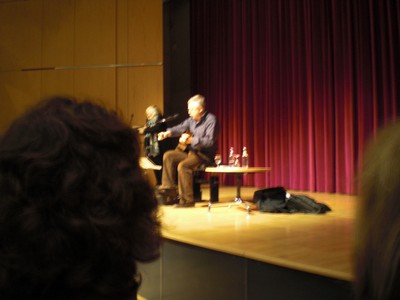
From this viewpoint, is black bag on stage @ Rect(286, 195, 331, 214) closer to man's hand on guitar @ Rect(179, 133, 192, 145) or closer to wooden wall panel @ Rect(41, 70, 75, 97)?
man's hand on guitar @ Rect(179, 133, 192, 145)

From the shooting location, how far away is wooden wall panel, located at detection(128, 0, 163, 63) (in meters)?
6.73

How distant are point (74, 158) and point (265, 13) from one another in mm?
6207

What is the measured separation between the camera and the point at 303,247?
95.3 inches

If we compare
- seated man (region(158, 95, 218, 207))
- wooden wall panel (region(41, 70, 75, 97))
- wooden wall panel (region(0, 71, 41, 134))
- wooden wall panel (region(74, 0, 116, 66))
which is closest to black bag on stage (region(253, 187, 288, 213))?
seated man (region(158, 95, 218, 207))

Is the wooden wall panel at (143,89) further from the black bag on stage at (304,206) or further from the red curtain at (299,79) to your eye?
the black bag on stage at (304,206)

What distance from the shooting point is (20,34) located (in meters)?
7.32

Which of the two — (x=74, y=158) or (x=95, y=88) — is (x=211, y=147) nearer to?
(x=95, y=88)

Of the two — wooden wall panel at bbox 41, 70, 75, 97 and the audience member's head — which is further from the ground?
wooden wall panel at bbox 41, 70, 75, 97

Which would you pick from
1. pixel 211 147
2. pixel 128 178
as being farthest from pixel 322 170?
pixel 128 178

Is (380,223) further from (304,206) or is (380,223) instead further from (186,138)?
(186,138)

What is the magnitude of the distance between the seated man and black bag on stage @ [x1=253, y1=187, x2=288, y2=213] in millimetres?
685

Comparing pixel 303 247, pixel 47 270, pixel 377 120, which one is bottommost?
pixel 303 247

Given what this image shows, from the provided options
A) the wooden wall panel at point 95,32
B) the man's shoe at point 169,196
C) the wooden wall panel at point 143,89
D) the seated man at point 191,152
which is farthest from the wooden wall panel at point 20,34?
the man's shoe at point 169,196

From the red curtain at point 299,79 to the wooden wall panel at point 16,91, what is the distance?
269 cm
